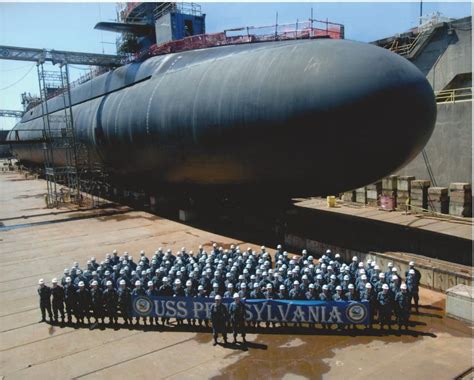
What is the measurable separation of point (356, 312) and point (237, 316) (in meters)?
2.38

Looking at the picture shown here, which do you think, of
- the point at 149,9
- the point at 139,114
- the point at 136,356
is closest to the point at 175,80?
the point at 139,114

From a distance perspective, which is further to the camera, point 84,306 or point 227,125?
point 227,125

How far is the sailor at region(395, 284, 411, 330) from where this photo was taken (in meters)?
8.24

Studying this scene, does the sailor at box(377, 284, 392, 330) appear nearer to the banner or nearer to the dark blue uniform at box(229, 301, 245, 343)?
the banner

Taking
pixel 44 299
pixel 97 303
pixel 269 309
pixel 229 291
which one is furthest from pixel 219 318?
pixel 44 299

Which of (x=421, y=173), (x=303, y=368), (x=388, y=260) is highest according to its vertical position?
(x=421, y=173)

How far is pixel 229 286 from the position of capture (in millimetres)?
8828

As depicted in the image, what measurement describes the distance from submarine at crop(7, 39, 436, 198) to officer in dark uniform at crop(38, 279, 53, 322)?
21.8 feet

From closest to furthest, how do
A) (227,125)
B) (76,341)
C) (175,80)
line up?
(76,341) → (227,125) → (175,80)

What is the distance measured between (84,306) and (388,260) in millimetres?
7530

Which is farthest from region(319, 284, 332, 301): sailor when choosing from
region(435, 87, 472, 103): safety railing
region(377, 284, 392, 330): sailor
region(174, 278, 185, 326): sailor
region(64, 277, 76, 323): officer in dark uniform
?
region(435, 87, 472, 103): safety railing

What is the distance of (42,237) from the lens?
17.7 metres

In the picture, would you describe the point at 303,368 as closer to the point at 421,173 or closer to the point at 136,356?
the point at 136,356

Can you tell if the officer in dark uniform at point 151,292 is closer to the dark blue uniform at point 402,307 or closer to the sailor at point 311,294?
the sailor at point 311,294
